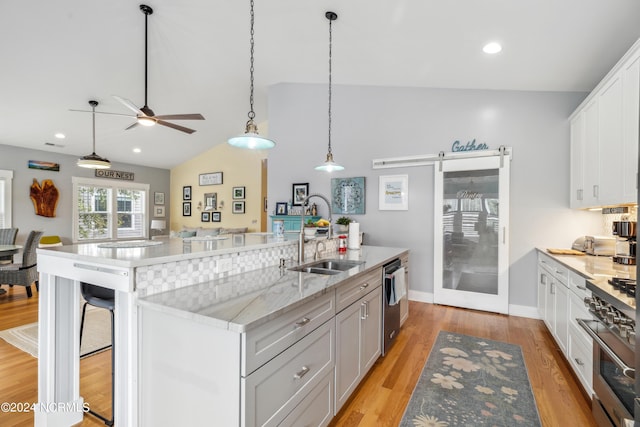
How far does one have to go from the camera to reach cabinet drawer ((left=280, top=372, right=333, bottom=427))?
1.37 metres

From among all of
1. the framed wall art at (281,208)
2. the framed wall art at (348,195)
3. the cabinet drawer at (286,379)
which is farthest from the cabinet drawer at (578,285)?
the framed wall art at (281,208)

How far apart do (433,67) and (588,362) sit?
3236 millimetres

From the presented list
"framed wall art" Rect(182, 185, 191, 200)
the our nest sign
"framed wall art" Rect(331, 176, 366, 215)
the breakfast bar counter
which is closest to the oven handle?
the breakfast bar counter

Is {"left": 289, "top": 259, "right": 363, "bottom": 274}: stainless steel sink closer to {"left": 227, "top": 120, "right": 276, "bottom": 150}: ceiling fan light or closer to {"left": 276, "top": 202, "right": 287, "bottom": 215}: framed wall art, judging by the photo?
{"left": 227, "top": 120, "right": 276, "bottom": 150}: ceiling fan light

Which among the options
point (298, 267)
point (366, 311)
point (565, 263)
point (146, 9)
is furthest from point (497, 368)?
point (146, 9)

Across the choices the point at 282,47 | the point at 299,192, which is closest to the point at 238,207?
the point at 299,192

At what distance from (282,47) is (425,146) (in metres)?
2.35

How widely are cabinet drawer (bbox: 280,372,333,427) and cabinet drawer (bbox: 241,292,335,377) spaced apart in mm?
321

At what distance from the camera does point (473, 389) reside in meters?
2.20

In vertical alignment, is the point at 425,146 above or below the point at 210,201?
above

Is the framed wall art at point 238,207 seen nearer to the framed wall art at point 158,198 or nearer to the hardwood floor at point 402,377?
the framed wall art at point 158,198

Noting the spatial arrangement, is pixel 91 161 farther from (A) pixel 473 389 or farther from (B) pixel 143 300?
(A) pixel 473 389

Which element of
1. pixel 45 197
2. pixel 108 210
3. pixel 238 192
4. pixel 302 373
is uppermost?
pixel 238 192

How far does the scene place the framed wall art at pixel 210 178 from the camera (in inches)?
308
